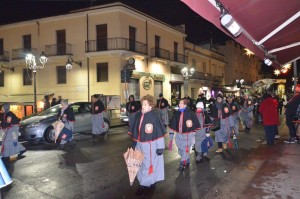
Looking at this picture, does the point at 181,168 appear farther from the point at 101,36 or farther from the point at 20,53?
the point at 20,53

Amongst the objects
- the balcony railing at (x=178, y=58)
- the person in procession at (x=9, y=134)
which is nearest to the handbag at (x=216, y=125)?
the person in procession at (x=9, y=134)

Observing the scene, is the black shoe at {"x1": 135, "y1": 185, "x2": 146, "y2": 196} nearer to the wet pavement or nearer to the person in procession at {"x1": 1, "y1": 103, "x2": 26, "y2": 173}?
the wet pavement

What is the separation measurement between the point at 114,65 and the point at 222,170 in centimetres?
1907

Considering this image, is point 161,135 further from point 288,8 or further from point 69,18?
point 69,18

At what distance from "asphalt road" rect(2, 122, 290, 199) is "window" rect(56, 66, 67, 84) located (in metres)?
17.8

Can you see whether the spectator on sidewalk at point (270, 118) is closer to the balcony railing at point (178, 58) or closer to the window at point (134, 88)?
the window at point (134, 88)

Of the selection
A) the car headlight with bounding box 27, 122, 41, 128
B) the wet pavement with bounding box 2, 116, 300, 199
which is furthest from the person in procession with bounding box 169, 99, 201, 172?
the car headlight with bounding box 27, 122, 41, 128

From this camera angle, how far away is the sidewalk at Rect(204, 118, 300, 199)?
5.72 m

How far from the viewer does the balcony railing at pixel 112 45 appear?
83.6 ft

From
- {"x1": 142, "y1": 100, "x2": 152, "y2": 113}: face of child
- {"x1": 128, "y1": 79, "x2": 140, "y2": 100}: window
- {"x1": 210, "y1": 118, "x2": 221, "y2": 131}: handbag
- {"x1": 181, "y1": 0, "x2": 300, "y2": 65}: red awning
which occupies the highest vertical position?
{"x1": 181, "y1": 0, "x2": 300, "y2": 65}: red awning

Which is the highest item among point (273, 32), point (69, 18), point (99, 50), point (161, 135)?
point (69, 18)

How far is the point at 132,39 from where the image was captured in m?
27.0

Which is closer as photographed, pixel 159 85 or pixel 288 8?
pixel 288 8

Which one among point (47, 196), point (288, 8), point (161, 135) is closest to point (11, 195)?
point (47, 196)
